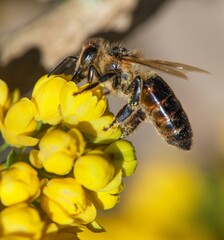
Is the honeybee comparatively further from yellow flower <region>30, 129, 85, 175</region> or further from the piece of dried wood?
the piece of dried wood

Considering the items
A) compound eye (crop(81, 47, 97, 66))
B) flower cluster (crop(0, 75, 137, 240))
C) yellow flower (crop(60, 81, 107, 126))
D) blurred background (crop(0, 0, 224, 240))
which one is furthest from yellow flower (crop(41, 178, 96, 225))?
blurred background (crop(0, 0, 224, 240))

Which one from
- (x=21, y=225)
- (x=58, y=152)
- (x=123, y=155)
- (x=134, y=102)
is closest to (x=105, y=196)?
(x=123, y=155)

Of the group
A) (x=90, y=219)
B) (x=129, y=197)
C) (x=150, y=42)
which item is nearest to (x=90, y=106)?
(x=90, y=219)

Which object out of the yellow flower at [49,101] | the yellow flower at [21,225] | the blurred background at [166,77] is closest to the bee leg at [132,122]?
the yellow flower at [49,101]

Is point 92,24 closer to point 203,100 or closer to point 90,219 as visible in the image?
point 90,219

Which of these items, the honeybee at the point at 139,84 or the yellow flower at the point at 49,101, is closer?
the yellow flower at the point at 49,101

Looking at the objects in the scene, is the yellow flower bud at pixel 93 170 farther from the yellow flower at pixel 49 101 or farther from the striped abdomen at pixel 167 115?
the striped abdomen at pixel 167 115

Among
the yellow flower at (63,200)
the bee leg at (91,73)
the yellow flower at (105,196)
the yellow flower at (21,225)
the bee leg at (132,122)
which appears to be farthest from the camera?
the bee leg at (91,73)
